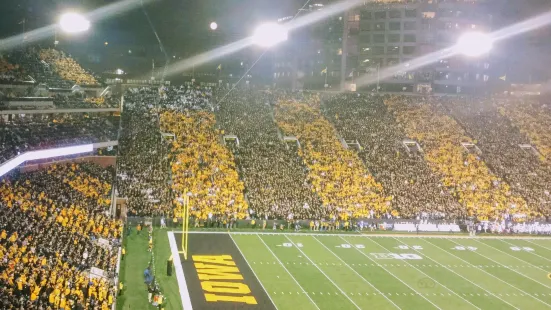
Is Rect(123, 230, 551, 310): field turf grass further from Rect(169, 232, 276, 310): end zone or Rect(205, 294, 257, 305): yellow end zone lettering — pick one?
Rect(205, 294, 257, 305): yellow end zone lettering

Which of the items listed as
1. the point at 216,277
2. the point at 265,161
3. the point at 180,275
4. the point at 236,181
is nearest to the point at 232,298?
the point at 216,277

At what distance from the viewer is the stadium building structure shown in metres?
75.0

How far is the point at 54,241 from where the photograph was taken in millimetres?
21688

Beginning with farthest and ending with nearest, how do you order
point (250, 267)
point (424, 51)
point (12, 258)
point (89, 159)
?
point (424, 51), point (89, 159), point (250, 267), point (12, 258)

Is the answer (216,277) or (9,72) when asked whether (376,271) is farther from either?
(9,72)

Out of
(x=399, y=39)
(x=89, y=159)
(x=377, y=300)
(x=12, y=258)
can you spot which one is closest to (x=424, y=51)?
(x=399, y=39)

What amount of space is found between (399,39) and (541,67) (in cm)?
2036

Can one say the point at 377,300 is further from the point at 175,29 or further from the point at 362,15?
the point at 362,15

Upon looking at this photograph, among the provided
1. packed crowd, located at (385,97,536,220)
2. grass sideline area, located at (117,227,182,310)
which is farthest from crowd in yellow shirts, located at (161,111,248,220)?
packed crowd, located at (385,97,536,220)

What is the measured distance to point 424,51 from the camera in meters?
75.1

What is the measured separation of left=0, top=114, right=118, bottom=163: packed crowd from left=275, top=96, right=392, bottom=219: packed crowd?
15009 millimetres

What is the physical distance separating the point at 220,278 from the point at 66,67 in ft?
89.1

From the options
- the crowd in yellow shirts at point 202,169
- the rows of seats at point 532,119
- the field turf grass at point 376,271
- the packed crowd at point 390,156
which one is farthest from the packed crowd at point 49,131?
the rows of seats at point 532,119

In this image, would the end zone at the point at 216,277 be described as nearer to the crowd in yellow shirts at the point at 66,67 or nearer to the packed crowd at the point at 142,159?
the packed crowd at the point at 142,159
